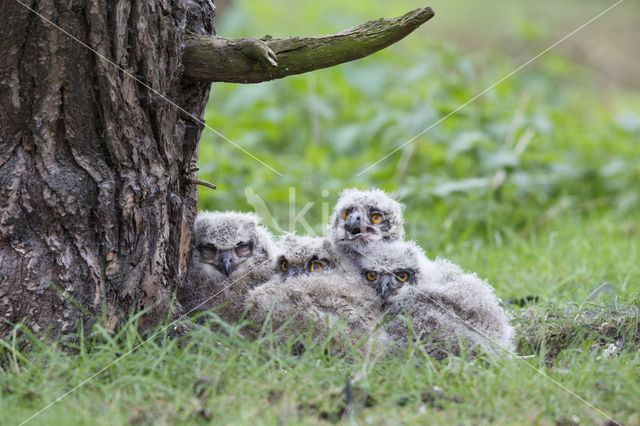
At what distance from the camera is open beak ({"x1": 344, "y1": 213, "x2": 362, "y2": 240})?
4.54m

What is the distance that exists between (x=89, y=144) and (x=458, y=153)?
533 centimetres

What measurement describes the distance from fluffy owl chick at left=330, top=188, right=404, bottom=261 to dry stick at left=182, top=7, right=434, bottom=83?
1430mm

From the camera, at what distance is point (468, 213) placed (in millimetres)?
7145

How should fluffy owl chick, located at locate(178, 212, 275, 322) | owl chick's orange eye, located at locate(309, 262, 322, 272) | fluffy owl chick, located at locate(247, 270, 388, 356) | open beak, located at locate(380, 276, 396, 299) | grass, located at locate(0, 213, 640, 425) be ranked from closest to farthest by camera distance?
grass, located at locate(0, 213, 640, 425) → fluffy owl chick, located at locate(247, 270, 388, 356) → open beak, located at locate(380, 276, 396, 299) → fluffy owl chick, located at locate(178, 212, 275, 322) → owl chick's orange eye, located at locate(309, 262, 322, 272)

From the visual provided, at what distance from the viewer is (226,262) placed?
174 inches

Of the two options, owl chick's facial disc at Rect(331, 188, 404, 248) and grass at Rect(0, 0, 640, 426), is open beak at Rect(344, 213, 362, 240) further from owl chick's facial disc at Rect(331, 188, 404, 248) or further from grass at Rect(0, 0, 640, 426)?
grass at Rect(0, 0, 640, 426)

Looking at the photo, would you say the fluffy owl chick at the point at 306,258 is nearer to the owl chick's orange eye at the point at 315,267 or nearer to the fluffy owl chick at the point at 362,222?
the owl chick's orange eye at the point at 315,267

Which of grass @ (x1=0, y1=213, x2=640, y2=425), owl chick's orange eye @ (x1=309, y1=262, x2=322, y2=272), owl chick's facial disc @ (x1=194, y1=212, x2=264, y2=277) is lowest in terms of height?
grass @ (x1=0, y1=213, x2=640, y2=425)

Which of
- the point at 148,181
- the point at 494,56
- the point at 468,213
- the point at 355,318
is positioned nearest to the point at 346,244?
the point at 355,318

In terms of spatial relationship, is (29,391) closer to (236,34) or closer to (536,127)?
(536,127)

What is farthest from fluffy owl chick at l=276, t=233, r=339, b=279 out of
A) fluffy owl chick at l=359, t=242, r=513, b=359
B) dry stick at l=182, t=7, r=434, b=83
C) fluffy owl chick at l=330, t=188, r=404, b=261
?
dry stick at l=182, t=7, r=434, b=83

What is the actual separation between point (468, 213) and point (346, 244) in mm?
2914

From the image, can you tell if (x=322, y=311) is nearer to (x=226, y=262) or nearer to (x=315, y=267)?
(x=315, y=267)

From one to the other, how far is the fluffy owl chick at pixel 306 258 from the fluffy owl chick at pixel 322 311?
353 millimetres
